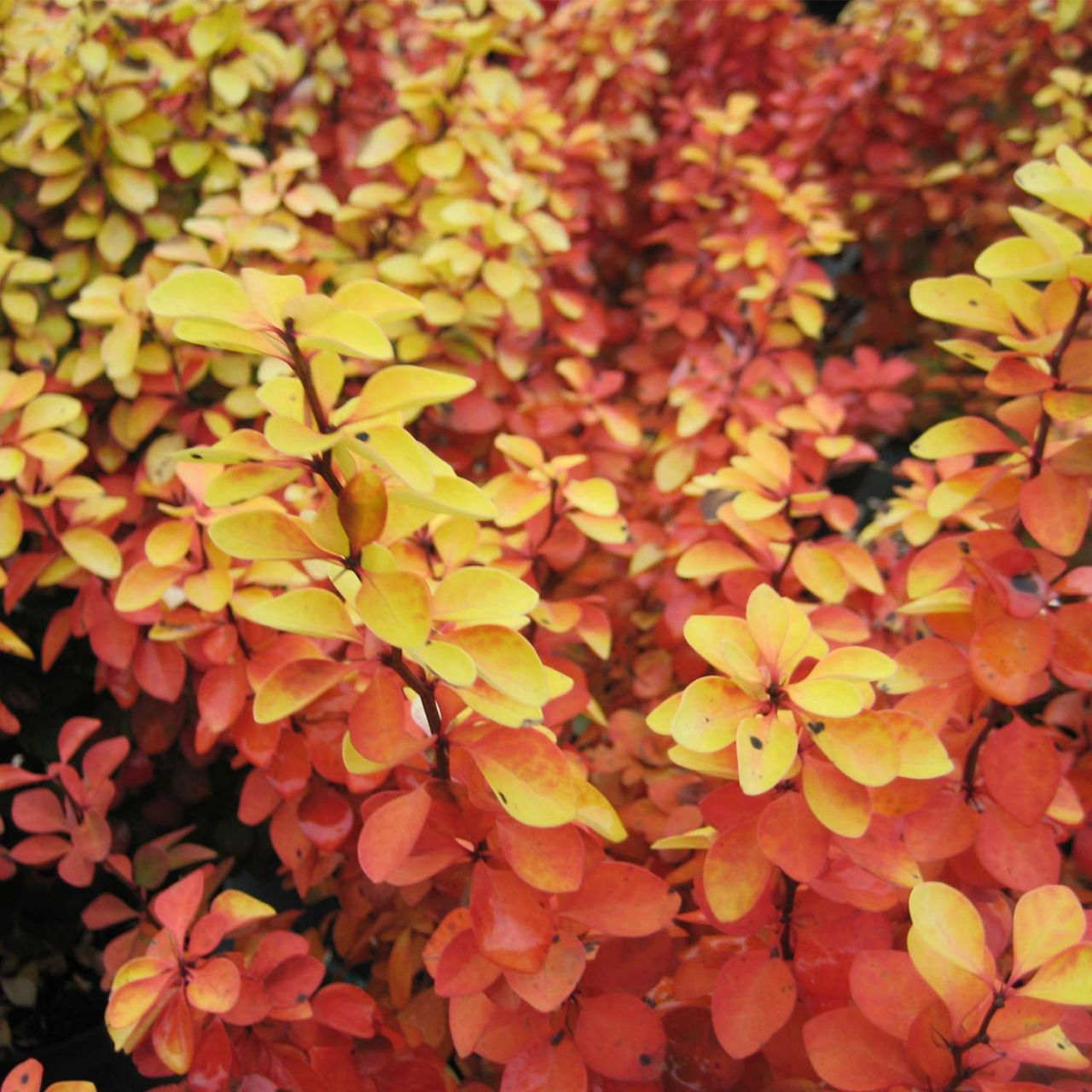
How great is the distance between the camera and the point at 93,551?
881mm

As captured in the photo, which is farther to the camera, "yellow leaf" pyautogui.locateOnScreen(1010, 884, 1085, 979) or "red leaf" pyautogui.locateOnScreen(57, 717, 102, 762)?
"red leaf" pyautogui.locateOnScreen(57, 717, 102, 762)

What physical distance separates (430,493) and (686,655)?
23.3 inches

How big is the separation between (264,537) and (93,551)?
47 centimetres

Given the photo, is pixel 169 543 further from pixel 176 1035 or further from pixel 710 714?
pixel 710 714

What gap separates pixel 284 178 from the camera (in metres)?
1.18

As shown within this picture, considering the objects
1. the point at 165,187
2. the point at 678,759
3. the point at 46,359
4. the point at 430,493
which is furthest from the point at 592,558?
the point at 165,187

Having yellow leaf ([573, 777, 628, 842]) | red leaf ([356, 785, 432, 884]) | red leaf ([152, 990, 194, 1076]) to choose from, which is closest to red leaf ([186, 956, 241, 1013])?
red leaf ([152, 990, 194, 1076])

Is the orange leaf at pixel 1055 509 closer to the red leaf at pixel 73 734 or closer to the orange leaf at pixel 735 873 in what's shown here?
the orange leaf at pixel 735 873

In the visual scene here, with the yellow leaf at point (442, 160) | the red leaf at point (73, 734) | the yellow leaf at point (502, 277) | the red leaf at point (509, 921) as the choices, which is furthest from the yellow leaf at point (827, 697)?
the yellow leaf at point (442, 160)

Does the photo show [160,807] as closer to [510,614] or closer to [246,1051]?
[246,1051]

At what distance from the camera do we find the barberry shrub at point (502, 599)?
525 mm

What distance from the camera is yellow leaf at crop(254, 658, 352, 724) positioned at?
0.59 m

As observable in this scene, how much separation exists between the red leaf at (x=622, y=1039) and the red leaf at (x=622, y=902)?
0.06 meters

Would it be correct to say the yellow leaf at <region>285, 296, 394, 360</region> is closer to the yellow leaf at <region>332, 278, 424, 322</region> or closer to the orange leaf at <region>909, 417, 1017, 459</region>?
the yellow leaf at <region>332, 278, 424, 322</region>
